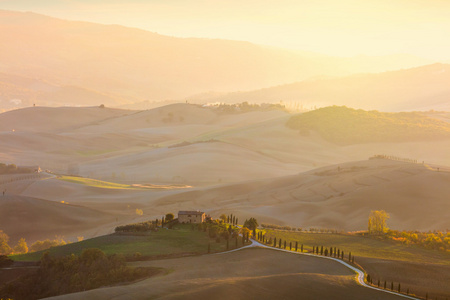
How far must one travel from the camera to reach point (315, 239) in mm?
66188

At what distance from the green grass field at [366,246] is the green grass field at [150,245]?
7.16 metres

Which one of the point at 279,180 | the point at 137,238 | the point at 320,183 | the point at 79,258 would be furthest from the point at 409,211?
the point at 79,258

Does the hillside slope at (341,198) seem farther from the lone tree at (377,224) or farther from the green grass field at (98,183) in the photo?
the green grass field at (98,183)

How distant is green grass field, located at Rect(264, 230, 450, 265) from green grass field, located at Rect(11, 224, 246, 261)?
7.16 metres

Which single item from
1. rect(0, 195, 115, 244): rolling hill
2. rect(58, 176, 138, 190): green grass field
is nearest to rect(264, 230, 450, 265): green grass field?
rect(0, 195, 115, 244): rolling hill

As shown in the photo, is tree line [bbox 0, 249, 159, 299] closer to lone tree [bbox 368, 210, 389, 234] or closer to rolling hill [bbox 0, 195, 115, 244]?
rolling hill [bbox 0, 195, 115, 244]

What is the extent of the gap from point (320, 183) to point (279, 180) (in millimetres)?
9503

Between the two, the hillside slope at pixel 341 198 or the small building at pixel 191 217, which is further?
the hillside slope at pixel 341 198

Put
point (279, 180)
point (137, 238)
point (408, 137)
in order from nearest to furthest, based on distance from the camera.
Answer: point (137, 238) < point (279, 180) < point (408, 137)

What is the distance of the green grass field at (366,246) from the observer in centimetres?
5903

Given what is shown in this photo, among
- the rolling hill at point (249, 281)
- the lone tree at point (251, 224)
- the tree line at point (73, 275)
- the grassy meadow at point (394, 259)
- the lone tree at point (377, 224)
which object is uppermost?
the lone tree at point (377, 224)

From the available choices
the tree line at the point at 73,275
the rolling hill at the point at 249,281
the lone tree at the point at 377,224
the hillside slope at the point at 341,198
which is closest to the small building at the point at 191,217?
the hillside slope at the point at 341,198

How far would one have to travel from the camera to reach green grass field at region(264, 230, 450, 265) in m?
59.0

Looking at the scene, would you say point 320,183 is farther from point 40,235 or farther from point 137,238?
point 137,238
